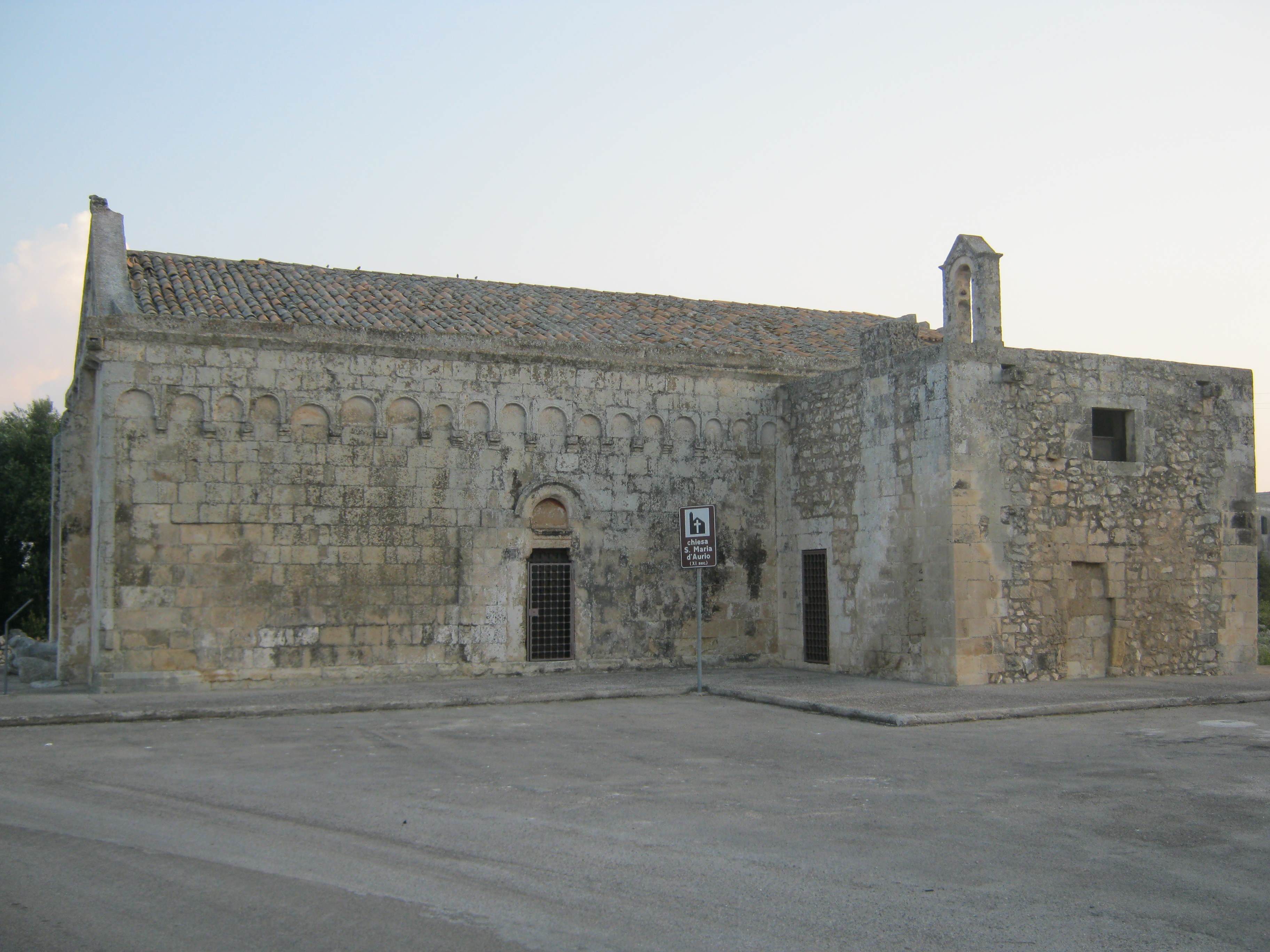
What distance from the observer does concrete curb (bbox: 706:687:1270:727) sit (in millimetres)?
12008

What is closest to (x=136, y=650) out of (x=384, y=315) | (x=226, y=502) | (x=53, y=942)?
(x=226, y=502)

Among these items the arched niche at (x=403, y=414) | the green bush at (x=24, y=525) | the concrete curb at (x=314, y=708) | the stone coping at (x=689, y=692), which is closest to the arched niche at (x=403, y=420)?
the arched niche at (x=403, y=414)

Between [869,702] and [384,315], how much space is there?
9.74 meters

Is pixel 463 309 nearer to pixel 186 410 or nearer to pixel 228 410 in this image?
pixel 228 410

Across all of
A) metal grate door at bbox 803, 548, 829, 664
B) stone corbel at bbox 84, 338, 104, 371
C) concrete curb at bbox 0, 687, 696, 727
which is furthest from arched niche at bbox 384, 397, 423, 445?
metal grate door at bbox 803, 548, 829, 664

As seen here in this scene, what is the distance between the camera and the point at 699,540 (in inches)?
585

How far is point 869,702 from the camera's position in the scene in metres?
13.2

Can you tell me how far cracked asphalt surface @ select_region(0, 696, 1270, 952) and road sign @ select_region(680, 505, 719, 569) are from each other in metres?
3.60

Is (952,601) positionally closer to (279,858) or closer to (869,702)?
(869,702)

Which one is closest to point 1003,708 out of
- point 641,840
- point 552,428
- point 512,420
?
point 641,840

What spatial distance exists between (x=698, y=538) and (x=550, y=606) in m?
3.53

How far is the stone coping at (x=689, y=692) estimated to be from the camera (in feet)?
41.0

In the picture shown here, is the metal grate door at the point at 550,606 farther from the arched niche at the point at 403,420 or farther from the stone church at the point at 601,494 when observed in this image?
the arched niche at the point at 403,420

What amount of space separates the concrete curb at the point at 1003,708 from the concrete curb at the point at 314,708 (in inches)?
69.6
